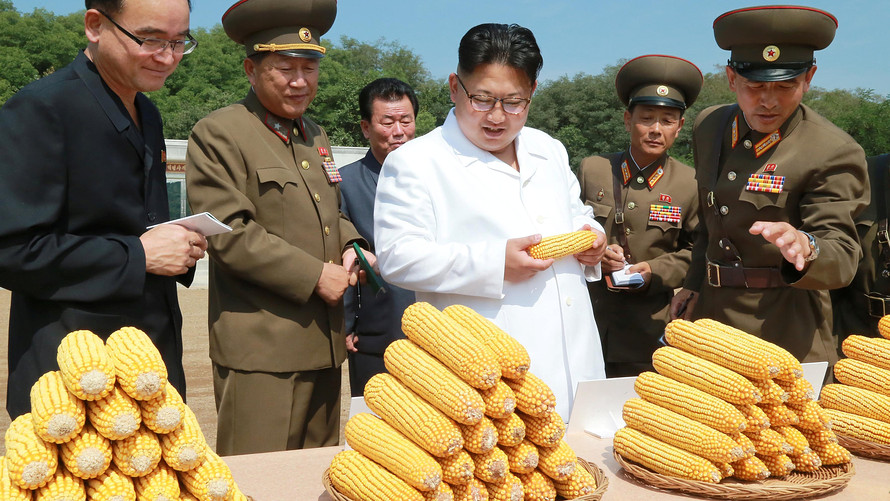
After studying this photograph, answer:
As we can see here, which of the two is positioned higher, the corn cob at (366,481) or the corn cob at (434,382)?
the corn cob at (434,382)

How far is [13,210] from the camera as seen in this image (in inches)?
90.7

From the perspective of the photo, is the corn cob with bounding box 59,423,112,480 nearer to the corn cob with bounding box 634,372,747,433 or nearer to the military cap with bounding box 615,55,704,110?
the corn cob with bounding box 634,372,747,433

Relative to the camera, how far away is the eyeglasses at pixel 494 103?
9.29ft

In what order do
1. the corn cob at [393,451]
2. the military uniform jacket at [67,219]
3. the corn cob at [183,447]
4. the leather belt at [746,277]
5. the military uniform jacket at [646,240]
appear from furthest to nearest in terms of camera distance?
1. the military uniform jacket at [646,240]
2. the leather belt at [746,277]
3. the military uniform jacket at [67,219]
4. the corn cob at [393,451]
5. the corn cob at [183,447]

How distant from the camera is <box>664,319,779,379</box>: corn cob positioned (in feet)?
7.04

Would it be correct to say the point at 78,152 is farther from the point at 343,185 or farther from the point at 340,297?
the point at 343,185

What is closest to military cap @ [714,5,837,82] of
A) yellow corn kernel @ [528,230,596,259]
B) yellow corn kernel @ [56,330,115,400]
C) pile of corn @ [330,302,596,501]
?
yellow corn kernel @ [528,230,596,259]

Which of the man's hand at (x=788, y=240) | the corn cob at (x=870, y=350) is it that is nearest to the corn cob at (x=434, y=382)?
A: the man's hand at (x=788, y=240)

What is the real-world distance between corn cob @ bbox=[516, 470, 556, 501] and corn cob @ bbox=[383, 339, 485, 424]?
29 centimetres

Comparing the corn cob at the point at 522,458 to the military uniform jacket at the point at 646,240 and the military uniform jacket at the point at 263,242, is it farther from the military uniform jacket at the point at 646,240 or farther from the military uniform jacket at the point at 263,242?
the military uniform jacket at the point at 646,240

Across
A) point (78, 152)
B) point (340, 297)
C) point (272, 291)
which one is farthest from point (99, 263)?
point (340, 297)

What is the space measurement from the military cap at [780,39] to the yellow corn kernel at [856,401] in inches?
54.4

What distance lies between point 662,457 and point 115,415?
1.46 metres

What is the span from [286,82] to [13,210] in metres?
1.55
